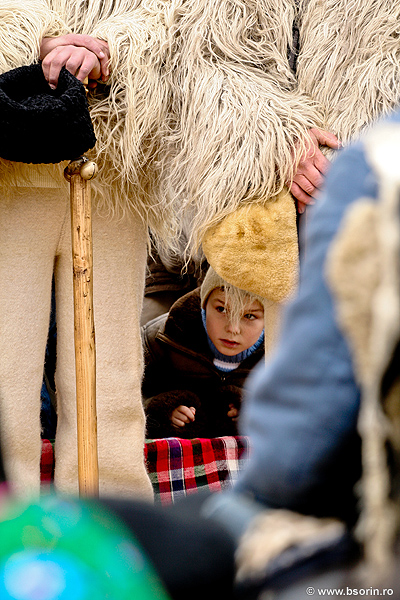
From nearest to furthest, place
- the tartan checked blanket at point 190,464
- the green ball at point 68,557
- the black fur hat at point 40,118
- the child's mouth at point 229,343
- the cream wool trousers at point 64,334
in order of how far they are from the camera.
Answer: the green ball at point 68,557 < the black fur hat at point 40,118 < the cream wool trousers at point 64,334 < the tartan checked blanket at point 190,464 < the child's mouth at point 229,343

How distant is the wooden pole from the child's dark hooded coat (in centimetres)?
56

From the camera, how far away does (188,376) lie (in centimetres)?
144

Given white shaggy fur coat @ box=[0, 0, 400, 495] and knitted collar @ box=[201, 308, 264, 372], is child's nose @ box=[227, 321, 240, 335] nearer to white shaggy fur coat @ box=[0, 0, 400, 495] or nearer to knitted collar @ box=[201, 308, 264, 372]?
knitted collar @ box=[201, 308, 264, 372]

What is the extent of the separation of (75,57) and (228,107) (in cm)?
22

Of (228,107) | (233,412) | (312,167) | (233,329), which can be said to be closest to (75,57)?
(228,107)

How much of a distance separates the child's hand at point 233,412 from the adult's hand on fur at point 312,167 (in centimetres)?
72

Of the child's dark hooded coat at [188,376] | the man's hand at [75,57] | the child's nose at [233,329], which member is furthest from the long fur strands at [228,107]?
the child's dark hooded coat at [188,376]

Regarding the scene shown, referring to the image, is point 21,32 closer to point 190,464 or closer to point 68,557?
point 68,557

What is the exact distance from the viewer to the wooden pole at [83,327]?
85 centimetres

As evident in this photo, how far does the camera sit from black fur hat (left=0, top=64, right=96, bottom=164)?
30.2 inches

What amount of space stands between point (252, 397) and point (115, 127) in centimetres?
63

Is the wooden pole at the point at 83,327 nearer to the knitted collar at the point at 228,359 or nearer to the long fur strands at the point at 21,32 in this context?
the long fur strands at the point at 21,32

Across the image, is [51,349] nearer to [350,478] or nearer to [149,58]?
[149,58]

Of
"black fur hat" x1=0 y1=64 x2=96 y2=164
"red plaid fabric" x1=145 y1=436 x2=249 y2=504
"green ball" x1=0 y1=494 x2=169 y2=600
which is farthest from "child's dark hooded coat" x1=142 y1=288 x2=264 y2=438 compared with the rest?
"green ball" x1=0 y1=494 x2=169 y2=600
